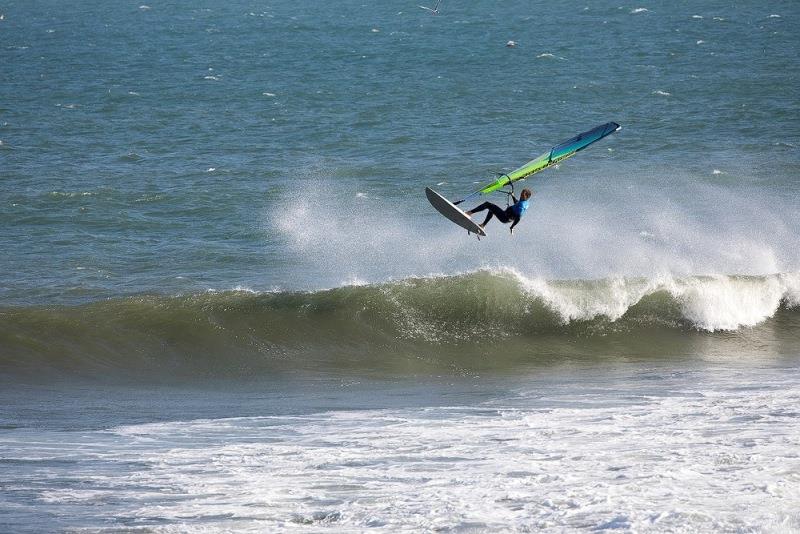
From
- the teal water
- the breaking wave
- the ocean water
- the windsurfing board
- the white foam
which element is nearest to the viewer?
the white foam

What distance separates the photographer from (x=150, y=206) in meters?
25.0

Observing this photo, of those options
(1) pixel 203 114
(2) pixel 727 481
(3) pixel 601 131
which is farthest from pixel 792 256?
(1) pixel 203 114

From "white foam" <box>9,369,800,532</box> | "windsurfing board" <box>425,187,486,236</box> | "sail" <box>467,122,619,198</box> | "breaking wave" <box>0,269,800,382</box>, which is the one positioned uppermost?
"sail" <box>467,122,619,198</box>

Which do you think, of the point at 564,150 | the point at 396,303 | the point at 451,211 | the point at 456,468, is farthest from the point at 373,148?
the point at 456,468

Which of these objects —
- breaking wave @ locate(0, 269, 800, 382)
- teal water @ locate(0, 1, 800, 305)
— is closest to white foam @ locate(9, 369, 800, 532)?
breaking wave @ locate(0, 269, 800, 382)

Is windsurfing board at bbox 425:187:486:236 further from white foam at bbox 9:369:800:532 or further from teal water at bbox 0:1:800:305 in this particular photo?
teal water at bbox 0:1:800:305

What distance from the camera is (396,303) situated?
17.9m

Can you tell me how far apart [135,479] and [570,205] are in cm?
1642

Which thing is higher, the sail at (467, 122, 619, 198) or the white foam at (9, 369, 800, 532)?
the sail at (467, 122, 619, 198)

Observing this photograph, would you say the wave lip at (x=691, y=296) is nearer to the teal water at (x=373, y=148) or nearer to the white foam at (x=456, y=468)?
the teal water at (x=373, y=148)

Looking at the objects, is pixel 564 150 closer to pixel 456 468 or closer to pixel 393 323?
pixel 393 323

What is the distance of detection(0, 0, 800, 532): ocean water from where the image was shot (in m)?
9.95

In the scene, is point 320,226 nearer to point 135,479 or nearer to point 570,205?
point 570,205

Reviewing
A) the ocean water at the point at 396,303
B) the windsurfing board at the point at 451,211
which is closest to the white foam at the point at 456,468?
the ocean water at the point at 396,303
